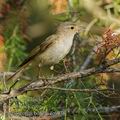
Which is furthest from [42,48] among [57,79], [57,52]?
[57,79]

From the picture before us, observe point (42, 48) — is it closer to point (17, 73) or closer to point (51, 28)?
point (17, 73)

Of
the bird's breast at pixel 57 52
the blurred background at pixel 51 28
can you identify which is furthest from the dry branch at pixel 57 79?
the blurred background at pixel 51 28

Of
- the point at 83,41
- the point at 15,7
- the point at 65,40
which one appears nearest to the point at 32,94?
the point at 65,40

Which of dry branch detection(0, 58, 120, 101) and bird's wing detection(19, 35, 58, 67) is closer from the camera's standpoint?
dry branch detection(0, 58, 120, 101)

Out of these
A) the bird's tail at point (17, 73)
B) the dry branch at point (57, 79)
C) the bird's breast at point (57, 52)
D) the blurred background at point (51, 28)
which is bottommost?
the dry branch at point (57, 79)

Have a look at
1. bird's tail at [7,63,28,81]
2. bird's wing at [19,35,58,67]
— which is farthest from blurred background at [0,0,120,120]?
bird's wing at [19,35,58,67]

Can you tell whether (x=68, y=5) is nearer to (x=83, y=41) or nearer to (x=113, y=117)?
(x=83, y=41)

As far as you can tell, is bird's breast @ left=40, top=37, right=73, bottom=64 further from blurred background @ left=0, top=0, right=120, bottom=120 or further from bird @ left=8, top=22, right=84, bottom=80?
blurred background @ left=0, top=0, right=120, bottom=120

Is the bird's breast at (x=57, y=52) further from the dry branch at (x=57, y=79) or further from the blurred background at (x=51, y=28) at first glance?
the dry branch at (x=57, y=79)
